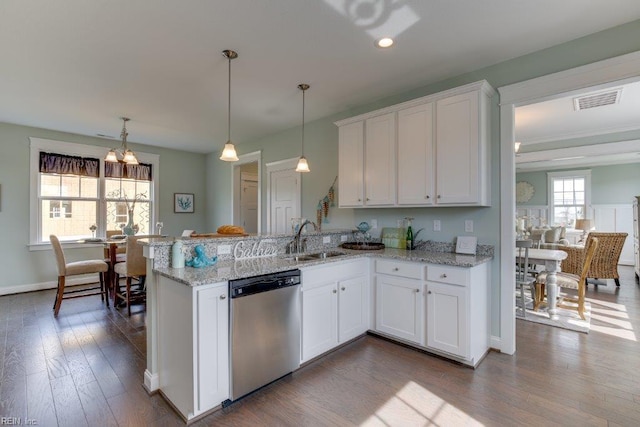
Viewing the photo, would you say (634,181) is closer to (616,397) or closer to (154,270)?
(616,397)

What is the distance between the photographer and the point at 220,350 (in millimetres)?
1957

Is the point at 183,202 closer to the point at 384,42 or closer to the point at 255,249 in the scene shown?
the point at 255,249

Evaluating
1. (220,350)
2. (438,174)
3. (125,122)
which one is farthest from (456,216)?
(125,122)

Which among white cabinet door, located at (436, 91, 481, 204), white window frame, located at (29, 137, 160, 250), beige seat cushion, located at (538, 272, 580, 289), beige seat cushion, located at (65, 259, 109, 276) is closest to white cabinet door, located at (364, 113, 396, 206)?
white cabinet door, located at (436, 91, 481, 204)

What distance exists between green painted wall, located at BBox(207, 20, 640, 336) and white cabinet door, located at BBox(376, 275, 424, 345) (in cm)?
74

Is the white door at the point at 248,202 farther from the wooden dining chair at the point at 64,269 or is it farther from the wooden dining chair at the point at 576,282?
the wooden dining chair at the point at 576,282

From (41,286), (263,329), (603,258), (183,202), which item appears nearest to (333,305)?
(263,329)

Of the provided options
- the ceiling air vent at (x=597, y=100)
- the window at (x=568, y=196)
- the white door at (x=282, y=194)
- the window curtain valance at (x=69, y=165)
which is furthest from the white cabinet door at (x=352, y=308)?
the window at (x=568, y=196)

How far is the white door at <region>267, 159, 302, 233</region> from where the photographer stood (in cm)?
488

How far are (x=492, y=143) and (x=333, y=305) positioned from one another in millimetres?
2132

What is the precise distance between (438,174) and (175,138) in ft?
15.6

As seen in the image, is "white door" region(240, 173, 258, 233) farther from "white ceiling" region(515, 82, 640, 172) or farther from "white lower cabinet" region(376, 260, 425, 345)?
"white ceiling" region(515, 82, 640, 172)

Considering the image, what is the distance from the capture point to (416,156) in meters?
3.07

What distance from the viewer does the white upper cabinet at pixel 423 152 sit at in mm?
2719
